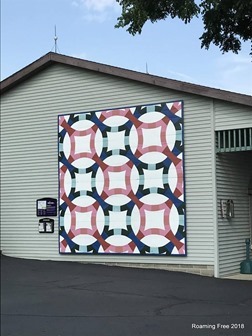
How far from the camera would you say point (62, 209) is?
1686 centimetres

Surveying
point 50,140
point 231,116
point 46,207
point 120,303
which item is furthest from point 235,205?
point 120,303

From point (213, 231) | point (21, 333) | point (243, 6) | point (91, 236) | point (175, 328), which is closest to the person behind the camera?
point (21, 333)

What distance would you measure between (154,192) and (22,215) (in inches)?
184

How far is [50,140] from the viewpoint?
57.1 feet

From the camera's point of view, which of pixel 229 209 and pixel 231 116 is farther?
pixel 229 209

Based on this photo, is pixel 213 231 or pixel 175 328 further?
pixel 213 231

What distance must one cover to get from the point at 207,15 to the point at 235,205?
5616mm

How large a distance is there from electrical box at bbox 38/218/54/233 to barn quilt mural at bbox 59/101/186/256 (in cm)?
36

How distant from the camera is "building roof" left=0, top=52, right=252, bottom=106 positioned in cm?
1438

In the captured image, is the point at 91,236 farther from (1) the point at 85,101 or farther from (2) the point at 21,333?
(2) the point at 21,333

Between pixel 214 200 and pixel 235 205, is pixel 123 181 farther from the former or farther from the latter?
pixel 235 205

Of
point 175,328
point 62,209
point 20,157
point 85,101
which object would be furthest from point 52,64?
point 175,328

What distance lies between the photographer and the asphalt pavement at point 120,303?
7.80 m

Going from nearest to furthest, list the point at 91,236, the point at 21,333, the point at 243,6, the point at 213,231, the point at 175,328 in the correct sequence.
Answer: the point at 21,333 → the point at 175,328 → the point at 243,6 → the point at 213,231 → the point at 91,236
